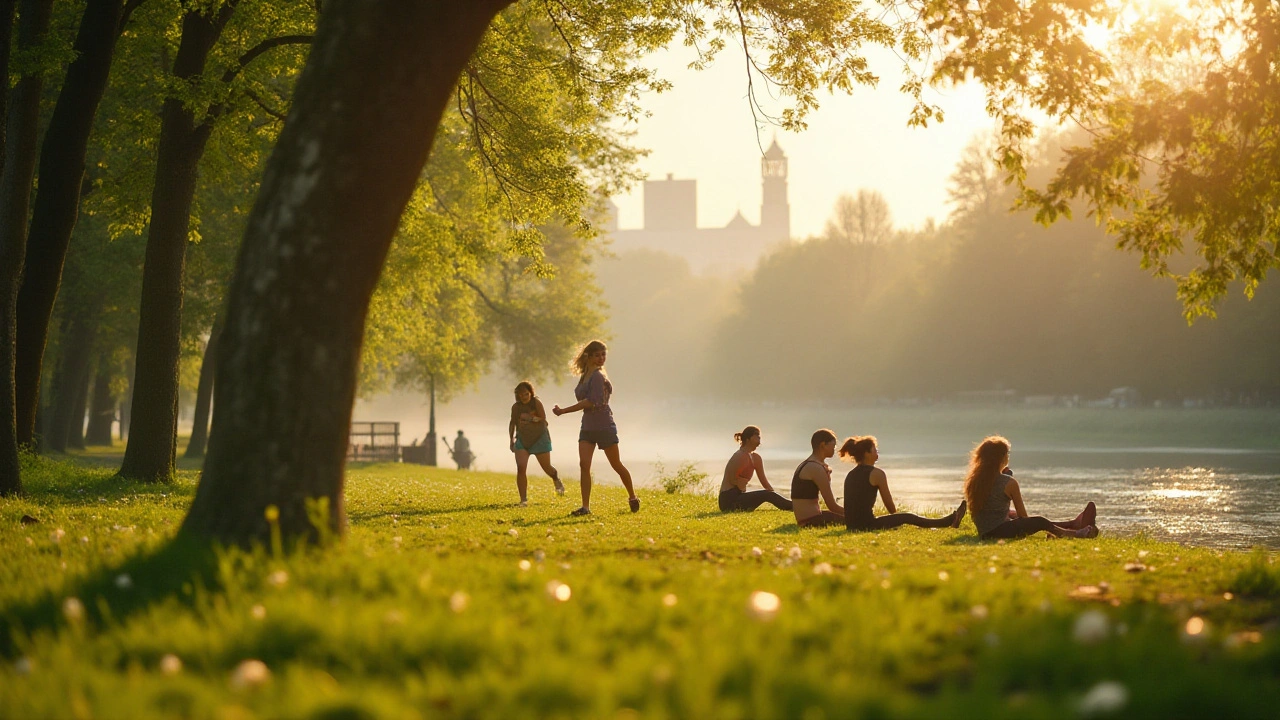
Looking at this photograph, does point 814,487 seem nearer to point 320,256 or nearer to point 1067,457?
point 320,256

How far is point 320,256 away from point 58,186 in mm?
11487

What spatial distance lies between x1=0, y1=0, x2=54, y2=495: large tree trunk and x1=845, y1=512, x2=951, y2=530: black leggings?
9358mm

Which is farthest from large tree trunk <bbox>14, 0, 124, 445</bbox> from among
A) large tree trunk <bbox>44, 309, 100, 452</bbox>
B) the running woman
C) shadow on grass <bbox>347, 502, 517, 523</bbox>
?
large tree trunk <bbox>44, 309, 100, 452</bbox>

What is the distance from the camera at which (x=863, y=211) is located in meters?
94.4

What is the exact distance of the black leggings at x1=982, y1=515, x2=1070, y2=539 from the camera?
483 inches

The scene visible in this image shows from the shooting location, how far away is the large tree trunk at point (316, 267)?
6039 millimetres

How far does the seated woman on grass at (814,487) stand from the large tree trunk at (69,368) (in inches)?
1123

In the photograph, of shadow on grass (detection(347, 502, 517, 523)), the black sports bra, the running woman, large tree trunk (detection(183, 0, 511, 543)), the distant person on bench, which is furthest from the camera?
the distant person on bench

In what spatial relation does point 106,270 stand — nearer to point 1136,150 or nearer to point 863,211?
point 1136,150

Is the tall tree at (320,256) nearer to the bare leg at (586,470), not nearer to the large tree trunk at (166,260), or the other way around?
the bare leg at (586,470)

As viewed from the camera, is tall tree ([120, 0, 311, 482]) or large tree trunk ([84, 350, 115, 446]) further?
large tree trunk ([84, 350, 115, 446])

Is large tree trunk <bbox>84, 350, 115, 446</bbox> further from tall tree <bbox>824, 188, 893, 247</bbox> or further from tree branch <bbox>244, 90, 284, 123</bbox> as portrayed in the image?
tall tree <bbox>824, 188, 893, 247</bbox>

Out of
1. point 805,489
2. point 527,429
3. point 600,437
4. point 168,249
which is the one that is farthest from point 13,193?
point 805,489

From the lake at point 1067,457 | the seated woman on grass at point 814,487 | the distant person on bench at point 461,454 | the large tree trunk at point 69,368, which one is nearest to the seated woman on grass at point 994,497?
the seated woman on grass at point 814,487
